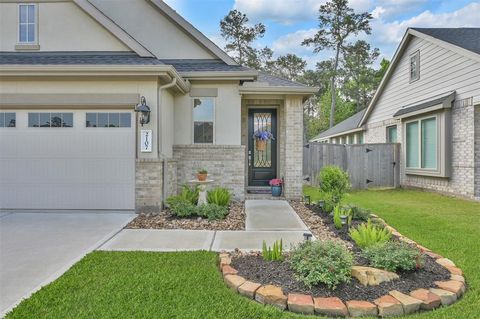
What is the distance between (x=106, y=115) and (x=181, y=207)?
277 cm

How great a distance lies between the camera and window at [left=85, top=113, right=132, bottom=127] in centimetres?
746

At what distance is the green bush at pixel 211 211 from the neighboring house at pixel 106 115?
114cm

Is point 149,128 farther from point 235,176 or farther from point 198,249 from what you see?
point 198,249

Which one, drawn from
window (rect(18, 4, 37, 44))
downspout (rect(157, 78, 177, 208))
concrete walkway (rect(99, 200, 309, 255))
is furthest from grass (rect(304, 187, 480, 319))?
window (rect(18, 4, 37, 44))

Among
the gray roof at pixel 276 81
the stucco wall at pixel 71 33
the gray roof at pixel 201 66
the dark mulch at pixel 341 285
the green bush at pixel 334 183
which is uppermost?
the stucco wall at pixel 71 33

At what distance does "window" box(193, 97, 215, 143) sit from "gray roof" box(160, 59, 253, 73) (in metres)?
0.83

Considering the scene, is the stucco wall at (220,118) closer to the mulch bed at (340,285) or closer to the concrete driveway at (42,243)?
the concrete driveway at (42,243)

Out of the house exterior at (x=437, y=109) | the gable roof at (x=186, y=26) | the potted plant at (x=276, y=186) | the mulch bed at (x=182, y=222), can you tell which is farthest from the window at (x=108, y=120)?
the house exterior at (x=437, y=109)

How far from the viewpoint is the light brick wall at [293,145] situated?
375 inches

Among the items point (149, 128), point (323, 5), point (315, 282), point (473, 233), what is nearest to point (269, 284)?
point (315, 282)

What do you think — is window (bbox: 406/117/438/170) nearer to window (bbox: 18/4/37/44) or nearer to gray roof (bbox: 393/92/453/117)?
gray roof (bbox: 393/92/453/117)

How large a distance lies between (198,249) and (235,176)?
179 inches

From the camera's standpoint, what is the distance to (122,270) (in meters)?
3.86

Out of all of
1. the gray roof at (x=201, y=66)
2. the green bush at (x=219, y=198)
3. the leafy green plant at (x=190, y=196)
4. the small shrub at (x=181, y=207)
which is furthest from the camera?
→ the gray roof at (x=201, y=66)
